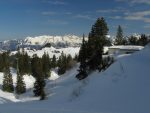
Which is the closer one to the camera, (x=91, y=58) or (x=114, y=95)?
(x=114, y=95)

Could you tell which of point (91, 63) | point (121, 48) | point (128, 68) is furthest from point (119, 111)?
point (121, 48)

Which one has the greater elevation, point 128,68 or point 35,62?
point 128,68

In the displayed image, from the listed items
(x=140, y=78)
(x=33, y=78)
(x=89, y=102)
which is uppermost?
(x=140, y=78)

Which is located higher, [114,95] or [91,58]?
[91,58]

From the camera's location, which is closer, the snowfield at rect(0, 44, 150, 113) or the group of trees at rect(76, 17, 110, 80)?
the snowfield at rect(0, 44, 150, 113)

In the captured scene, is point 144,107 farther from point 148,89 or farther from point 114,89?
point 114,89

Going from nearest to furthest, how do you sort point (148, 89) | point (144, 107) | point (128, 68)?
point (144, 107) < point (148, 89) < point (128, 68)

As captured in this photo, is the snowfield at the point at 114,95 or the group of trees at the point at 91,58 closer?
the snowfield at the point at 114,95

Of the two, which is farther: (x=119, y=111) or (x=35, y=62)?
(x=35, y=62)

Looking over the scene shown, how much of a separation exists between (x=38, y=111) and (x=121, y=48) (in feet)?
245

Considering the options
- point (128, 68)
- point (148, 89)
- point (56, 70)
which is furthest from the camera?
point (56, 70)

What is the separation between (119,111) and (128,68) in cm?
1212

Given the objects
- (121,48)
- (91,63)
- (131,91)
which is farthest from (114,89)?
(121,48)

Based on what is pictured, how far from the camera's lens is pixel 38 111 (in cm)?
2494
